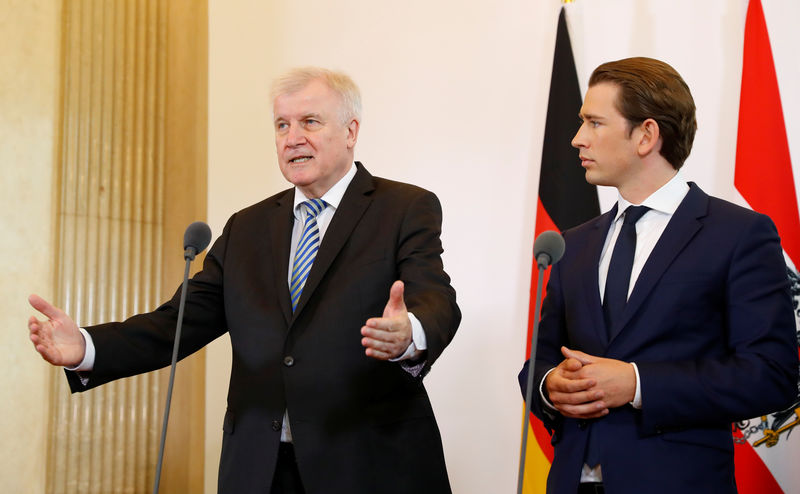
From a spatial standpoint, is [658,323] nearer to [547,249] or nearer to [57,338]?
[547,249]

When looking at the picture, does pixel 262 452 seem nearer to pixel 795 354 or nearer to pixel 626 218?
pixel 626 218

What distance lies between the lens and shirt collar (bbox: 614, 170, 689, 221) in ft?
7.45

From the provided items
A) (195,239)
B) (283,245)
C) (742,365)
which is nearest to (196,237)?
(195,239)

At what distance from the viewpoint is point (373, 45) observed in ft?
14.9

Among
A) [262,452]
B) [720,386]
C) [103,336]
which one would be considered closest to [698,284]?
[720,386]

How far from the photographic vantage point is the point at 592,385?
2.01 metres

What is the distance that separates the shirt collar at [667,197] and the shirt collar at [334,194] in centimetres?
86

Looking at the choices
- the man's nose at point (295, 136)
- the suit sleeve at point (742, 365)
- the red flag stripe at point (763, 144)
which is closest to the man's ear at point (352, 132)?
the man's nose at point (295, 136)

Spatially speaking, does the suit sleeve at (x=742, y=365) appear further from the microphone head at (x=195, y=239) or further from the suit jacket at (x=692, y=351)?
the microphone head at (x=195, y=239)

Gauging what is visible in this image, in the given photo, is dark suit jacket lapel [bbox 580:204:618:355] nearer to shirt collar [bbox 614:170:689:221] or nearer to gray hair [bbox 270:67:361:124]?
shirt collar [bbox 614:170:689:221]

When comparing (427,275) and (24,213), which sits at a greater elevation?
(24,213)

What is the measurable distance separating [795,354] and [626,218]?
1.82 feet

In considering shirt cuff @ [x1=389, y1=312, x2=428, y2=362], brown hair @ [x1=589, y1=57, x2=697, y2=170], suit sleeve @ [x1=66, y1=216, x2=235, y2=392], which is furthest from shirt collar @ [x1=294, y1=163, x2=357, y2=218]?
brown hair @ [x1=589, y1=57, x2=697, y2=170]

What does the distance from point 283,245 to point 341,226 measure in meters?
0.20
